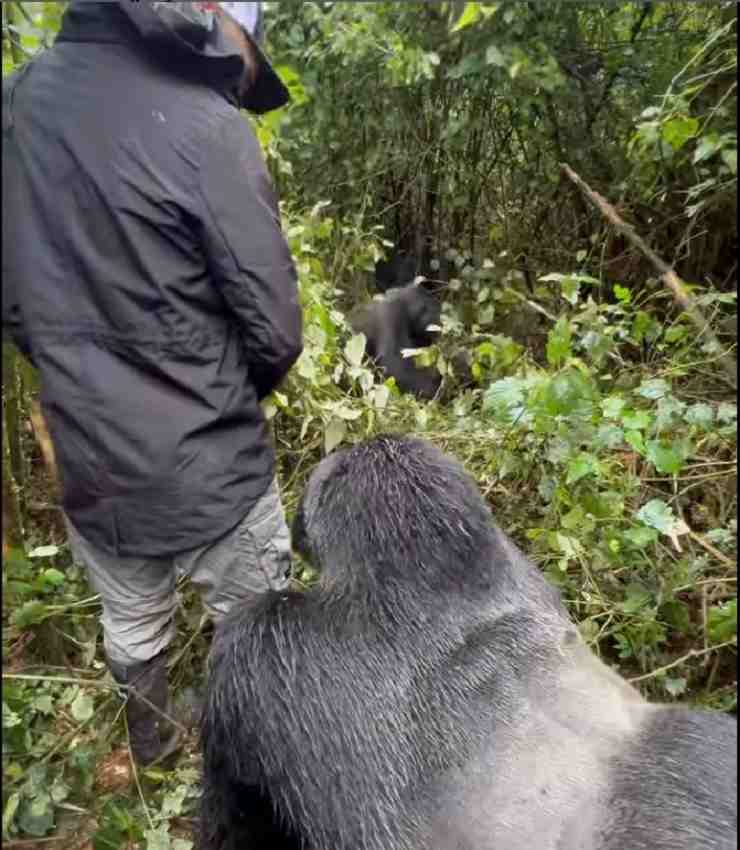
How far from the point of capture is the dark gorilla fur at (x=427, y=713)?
1129 millimetres

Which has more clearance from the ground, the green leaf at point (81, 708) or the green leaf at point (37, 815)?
the green leaf at point (37, 815)

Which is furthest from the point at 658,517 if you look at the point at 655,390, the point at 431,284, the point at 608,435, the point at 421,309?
the point at 421,309

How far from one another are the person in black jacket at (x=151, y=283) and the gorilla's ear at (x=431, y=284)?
147 centimetres

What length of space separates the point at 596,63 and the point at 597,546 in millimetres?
1423

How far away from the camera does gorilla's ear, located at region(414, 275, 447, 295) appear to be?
9.82 feet

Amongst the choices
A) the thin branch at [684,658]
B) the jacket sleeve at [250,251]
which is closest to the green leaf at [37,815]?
the jacket sleeve at [250,251]

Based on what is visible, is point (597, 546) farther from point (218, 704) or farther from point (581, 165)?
point (581, 165)

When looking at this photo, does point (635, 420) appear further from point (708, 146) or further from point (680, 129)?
point (680, 129)

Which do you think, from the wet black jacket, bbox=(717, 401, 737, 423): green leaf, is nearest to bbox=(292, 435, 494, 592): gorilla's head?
the wet black jacket

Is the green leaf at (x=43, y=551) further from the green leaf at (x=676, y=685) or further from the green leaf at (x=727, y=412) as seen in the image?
the green leaf at (x=727, y=412)

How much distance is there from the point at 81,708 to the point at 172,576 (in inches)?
12.4

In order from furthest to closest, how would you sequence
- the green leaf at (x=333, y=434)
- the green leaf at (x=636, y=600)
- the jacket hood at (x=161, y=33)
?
the green leaf at (x=333, y=434)
the green leaf at (x=636, y=600)
the jacket hood at (x=161, y=33)

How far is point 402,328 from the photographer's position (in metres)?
3.48

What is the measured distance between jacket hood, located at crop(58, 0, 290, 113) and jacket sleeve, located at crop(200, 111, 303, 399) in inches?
4.1
